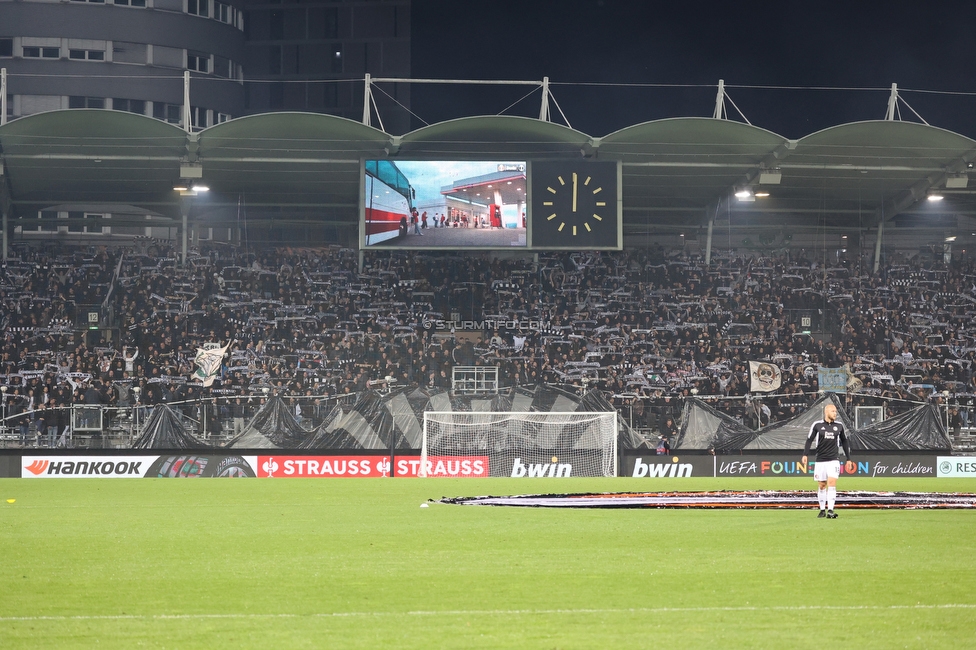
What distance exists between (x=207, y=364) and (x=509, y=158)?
11203 millimetres

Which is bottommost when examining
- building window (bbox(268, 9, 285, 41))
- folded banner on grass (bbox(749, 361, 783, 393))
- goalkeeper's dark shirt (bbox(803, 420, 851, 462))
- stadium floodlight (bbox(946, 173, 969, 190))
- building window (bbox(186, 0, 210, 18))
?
folded banner on grass (bbox(749, 361, 783, 393))

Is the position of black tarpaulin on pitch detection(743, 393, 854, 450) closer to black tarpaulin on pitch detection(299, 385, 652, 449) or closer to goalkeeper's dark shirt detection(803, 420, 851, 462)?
black tarpaulin on pitch detection(299, 385, 652, 449)

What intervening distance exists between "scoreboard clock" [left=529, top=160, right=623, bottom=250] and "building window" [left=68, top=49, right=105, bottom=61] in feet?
133

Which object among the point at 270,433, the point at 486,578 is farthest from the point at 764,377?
the point at 486,578

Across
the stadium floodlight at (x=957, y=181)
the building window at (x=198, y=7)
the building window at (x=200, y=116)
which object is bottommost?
the stadium floodlight at (x=957, y=181)

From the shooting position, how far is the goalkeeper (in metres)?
15.0

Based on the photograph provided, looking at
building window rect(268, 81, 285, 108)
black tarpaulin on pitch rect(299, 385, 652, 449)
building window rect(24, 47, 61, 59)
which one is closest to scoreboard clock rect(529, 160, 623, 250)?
black tarpaulin on pitch rect(299, 385, 652, 449)

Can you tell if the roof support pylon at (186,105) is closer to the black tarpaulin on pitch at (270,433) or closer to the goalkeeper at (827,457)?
the black tarpaulin on pitch at (270,433)

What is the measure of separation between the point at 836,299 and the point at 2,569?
30009 millimetres

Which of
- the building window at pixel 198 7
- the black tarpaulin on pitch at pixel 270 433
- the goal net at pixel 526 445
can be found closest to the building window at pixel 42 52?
the building window at pixel 198 7

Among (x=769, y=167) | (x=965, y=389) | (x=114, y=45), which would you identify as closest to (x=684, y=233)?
(x=769, y=167)

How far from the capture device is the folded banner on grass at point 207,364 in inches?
1315

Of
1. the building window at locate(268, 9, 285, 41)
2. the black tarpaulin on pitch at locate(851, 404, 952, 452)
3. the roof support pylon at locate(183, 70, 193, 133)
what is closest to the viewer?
the roof support pylon at locate(183, 70, 193, 133)

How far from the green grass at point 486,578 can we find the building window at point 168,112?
4993cm
